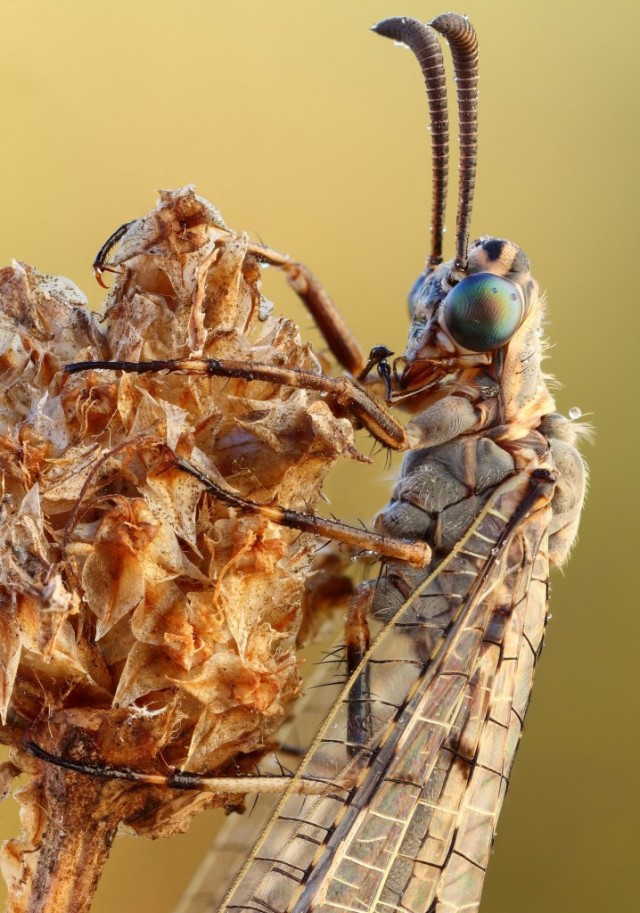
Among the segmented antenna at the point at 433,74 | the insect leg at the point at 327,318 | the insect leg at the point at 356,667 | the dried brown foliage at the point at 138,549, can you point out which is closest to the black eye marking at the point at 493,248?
the segmented antenna at the point at 433,74

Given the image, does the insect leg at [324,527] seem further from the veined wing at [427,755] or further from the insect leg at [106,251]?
the insect leg at [106,251]

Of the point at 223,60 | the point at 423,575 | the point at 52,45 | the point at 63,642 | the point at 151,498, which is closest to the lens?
the point at 63,642

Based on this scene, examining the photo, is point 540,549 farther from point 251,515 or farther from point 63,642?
point 63,642

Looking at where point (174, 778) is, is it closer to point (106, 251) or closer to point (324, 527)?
point (324, 527)

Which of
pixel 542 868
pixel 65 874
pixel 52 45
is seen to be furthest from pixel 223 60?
pixel 542 868

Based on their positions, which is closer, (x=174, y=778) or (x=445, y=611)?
(x=174, y=778)

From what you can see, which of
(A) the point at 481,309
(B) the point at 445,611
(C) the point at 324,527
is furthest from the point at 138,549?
(A) the point at 481,309

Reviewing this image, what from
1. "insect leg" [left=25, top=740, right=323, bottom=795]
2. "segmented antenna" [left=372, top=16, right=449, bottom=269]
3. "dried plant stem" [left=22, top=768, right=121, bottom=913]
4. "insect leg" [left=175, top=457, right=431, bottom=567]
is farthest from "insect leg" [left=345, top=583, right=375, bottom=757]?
"segmented antenna" [left=372, top=16, right=449, bottom=269]
